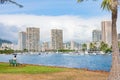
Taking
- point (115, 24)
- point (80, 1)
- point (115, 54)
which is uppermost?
point (80, 1)

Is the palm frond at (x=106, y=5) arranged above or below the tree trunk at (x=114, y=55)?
above

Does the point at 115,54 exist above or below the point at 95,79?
above

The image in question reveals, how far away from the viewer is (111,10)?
23922mm

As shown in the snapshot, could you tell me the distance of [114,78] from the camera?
23688 millimetres

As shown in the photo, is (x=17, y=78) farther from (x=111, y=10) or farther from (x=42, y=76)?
(x=111, y=10)

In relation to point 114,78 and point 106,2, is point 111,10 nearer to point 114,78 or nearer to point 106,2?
point 106,2

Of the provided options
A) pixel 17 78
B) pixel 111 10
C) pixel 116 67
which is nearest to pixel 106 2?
pixel 111 10

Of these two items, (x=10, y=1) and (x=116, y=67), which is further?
(x=10, y=1)

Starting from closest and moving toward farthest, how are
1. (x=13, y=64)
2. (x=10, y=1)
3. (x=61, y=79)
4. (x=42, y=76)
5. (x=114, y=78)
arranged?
(x=114, y=78) → (x=61, y=79) → (x=42, y=76) → (x=10, y=1) → (x=13, y=64)

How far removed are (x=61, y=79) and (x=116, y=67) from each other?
7.65m

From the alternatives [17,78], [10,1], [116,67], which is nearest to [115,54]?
[116,67]

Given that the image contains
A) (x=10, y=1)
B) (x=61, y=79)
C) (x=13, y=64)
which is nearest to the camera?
(x=61, y=79)

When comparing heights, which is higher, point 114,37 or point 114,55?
point 114,37

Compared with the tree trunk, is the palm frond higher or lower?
higher
